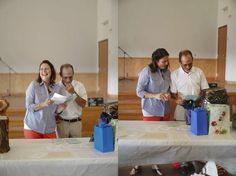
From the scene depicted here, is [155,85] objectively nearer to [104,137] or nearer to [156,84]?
[156,84]

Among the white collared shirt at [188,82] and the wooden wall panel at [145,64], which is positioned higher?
the wooden wall panel at [145,64]

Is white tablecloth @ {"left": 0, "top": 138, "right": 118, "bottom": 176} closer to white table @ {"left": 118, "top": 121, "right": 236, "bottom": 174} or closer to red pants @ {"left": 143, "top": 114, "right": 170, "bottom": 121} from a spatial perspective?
white table @ {"left": 118, "top": 121, "right": 236, "bottom": 174}

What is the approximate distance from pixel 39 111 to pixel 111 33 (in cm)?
44

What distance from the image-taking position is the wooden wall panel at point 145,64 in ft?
3.49

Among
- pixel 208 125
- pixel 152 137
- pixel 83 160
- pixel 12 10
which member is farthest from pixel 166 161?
pixel 12 10

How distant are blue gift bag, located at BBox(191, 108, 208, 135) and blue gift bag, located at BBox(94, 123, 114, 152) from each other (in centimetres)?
39

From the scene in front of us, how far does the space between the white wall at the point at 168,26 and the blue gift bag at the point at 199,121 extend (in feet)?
0.81

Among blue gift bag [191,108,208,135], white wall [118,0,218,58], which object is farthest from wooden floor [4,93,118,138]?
blue gift bag [191,108,208,135]

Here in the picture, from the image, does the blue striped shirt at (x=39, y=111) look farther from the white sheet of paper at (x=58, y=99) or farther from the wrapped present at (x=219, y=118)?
the wrapped present at (x=219, y=118)

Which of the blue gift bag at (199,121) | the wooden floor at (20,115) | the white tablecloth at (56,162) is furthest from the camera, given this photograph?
the blue gift bag at (199,121)

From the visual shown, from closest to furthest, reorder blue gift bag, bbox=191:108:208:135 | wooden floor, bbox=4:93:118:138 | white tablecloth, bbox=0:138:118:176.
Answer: white tablecloth, bbox=0:138:118:176 → wooden floor, bbox=4:93:118:138 → blue gift bag, bbox=191:108:208:135

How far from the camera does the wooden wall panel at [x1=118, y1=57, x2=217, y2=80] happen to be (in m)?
1.06

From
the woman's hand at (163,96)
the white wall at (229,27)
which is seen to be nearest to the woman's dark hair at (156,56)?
the woman's hand at (163,96)

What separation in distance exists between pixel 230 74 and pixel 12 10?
38.2 inches
